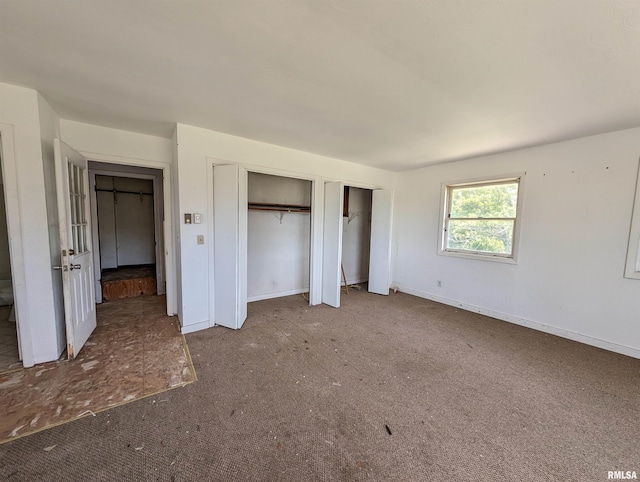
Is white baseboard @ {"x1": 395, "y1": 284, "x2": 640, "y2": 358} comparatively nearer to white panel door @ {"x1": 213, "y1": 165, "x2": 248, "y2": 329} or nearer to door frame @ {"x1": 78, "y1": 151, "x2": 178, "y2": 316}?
white panel door @ {"x1": 213, "y1": 165, "x2": 248, "y2": 329}

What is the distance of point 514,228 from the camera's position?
355 cm

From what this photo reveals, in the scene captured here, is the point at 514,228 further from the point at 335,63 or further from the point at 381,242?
the point at 335,63

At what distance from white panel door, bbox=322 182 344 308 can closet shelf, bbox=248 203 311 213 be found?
2.09ft

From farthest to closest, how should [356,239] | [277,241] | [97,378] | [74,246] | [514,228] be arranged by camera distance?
[356,239] < [277,241] < [514,228] < [74,246] < [97,378]

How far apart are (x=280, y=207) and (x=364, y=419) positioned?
3.32 m

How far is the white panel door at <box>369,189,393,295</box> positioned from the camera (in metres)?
4.77

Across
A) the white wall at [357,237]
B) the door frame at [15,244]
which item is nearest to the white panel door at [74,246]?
the door frame at [15,244]

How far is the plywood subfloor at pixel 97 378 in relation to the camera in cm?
175

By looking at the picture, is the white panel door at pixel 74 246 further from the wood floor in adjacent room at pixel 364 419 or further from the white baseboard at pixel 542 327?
the white baseboard at pixel 542 327

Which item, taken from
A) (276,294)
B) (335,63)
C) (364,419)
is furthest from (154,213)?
(364,419)

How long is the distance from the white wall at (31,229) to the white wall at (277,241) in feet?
7.75

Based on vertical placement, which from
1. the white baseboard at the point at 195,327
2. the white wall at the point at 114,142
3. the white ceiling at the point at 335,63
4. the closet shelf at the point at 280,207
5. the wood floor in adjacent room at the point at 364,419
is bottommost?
the wood floor in adjacent room at the point at 364,419

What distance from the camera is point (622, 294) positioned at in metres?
2.76

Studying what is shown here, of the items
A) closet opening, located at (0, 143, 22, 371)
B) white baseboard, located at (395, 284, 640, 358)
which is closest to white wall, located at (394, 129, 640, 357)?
white baseboard, located at (395, 284, 640, 358)
